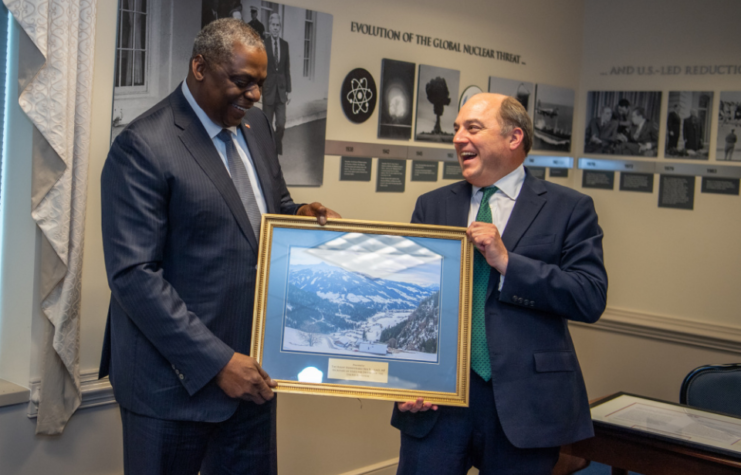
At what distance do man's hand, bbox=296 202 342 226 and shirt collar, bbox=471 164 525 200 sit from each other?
608 mm

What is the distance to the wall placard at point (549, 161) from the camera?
17.6 feet

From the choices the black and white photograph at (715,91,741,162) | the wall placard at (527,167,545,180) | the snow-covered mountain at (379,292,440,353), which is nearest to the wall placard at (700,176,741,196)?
the black and white photograph at (715,91,741,162)

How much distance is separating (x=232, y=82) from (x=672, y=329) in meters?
4.38

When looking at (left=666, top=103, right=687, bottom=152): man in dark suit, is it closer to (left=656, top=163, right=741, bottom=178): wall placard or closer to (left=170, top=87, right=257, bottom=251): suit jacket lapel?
(left=656, top=163, right=741, bottom=178): wall placard

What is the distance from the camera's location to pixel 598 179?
5637 millimetres

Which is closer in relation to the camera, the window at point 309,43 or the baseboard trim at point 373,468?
the window at point 309,43

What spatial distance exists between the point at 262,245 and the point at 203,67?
634 millimetres

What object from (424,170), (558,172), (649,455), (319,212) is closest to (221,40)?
(319,212)

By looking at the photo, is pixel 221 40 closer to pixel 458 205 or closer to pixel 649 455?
pixel 458 205

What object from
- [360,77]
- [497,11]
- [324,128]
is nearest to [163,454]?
[324,128]

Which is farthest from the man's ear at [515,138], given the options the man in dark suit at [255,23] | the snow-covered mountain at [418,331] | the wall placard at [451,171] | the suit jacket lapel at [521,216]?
the wall placard at [451,171]

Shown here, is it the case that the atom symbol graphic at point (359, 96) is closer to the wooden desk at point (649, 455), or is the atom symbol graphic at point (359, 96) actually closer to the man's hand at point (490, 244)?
the man's hand at point (490, 244)

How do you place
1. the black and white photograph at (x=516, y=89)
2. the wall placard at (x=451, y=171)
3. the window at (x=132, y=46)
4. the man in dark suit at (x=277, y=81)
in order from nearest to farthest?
1. the window at (x=132, y=46)
2. the man in dark suit at (x=277, y=81)
3. the wall placard at (x=451, y=171)
4. the black and white photograph at (x=516, y=89)

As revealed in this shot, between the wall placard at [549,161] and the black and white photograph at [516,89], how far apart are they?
373 millimetres
